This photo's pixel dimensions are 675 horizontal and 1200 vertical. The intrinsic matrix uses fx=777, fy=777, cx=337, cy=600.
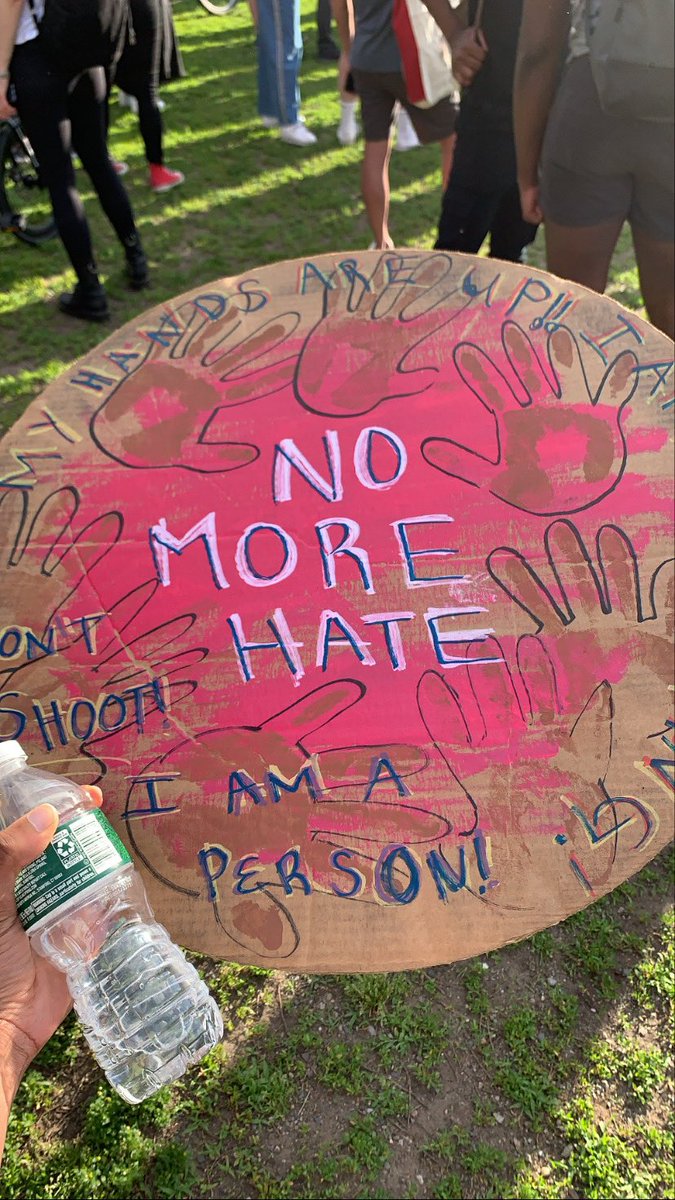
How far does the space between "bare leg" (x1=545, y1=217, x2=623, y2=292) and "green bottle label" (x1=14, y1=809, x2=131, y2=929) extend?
196 centimetres

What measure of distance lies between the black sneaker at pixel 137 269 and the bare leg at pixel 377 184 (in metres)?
1.23

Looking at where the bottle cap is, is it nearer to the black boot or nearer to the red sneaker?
the black boot

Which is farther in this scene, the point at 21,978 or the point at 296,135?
the point at 296,135

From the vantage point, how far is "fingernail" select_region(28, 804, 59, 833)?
1.12 meters

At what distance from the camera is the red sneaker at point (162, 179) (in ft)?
16.8

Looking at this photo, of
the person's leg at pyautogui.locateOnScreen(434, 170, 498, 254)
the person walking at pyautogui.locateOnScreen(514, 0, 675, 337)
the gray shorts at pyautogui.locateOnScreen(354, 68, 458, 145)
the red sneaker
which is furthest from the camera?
the red sneaker

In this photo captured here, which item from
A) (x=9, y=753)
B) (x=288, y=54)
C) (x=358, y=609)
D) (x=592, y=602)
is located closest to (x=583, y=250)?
(x=592, y=602)

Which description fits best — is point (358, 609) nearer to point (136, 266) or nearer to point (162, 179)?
point (136, 266)

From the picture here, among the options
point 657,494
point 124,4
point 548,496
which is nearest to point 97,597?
point 548,496

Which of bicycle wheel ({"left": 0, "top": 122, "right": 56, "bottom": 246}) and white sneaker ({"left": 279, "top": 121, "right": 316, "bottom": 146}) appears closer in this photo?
bicycle wheel ({"left": 0, "top": 122, "right": 56, "bottom": 246})

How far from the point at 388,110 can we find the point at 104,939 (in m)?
3.82

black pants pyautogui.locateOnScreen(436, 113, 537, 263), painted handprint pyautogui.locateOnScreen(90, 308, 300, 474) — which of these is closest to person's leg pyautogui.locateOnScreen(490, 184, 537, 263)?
black pants pyautogui.locateOnScreen(436, 113, 537, 263)

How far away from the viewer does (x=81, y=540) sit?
1.37 metres

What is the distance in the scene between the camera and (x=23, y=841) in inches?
43.5
